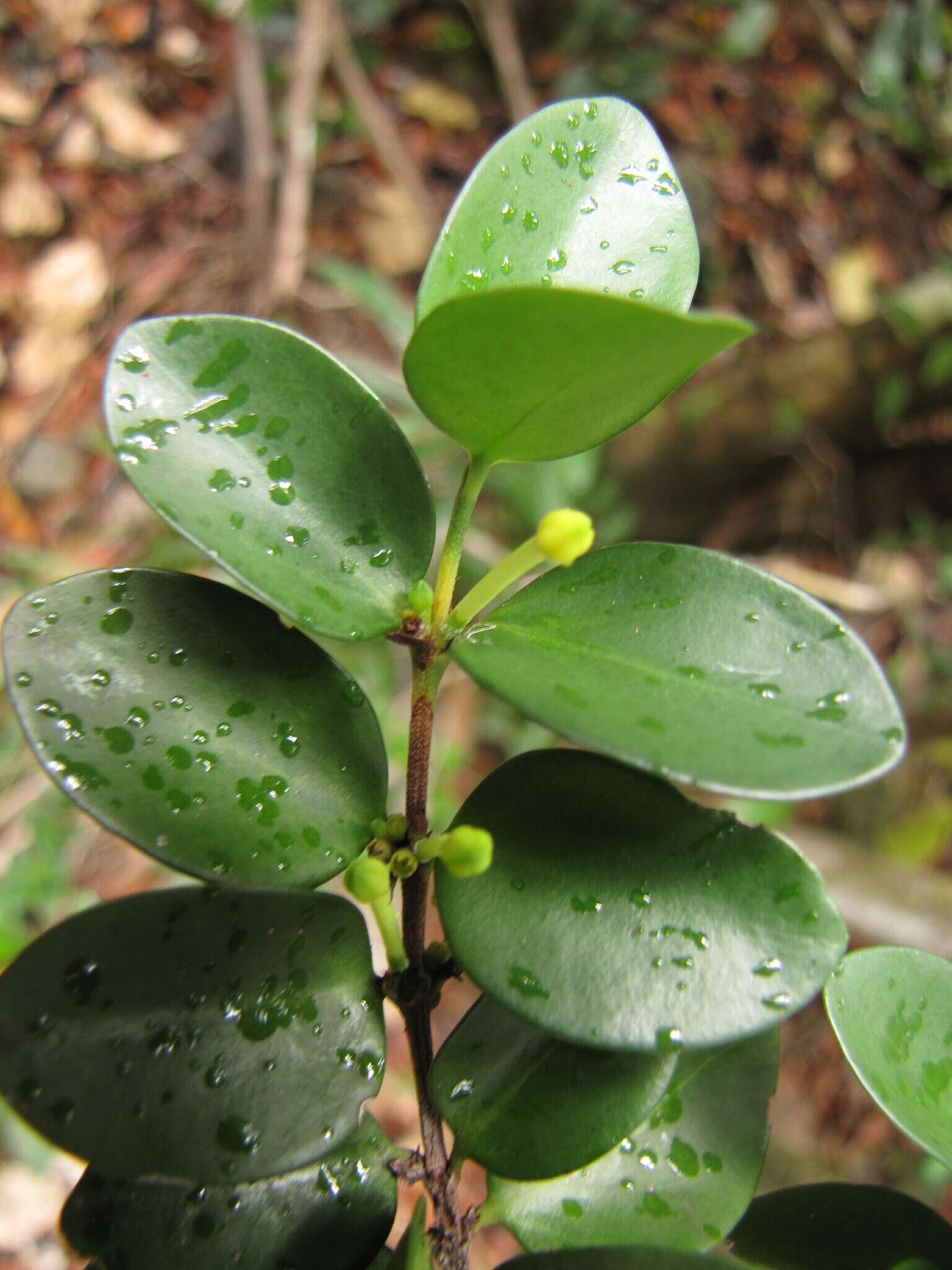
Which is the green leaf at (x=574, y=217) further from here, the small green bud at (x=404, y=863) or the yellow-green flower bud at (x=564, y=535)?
the small green bud at (x=404, y=863)

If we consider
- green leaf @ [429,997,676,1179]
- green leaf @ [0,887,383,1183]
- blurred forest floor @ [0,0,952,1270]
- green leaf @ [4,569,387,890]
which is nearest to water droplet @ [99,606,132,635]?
green leaf @ [4,569,387,890]

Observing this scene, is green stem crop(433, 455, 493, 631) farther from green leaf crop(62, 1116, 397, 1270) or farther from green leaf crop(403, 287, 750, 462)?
green leaf crop(62, 1116, 397, 1270)

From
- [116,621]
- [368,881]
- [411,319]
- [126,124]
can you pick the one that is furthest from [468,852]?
[126,124]

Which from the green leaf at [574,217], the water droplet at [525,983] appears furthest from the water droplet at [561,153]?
the water droplet at [525,983]

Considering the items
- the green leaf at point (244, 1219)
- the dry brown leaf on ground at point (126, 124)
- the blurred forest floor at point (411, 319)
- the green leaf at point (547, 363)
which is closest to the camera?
the green leaf at point (547, 363)

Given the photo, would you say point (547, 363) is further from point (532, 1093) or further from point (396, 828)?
point (532, 1093)

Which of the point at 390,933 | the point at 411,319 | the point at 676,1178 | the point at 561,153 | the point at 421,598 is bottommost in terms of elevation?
the point at 411,319

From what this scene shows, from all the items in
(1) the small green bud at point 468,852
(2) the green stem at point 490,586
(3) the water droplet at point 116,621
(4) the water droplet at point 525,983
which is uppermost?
(3) the water droplet at point 116,621
